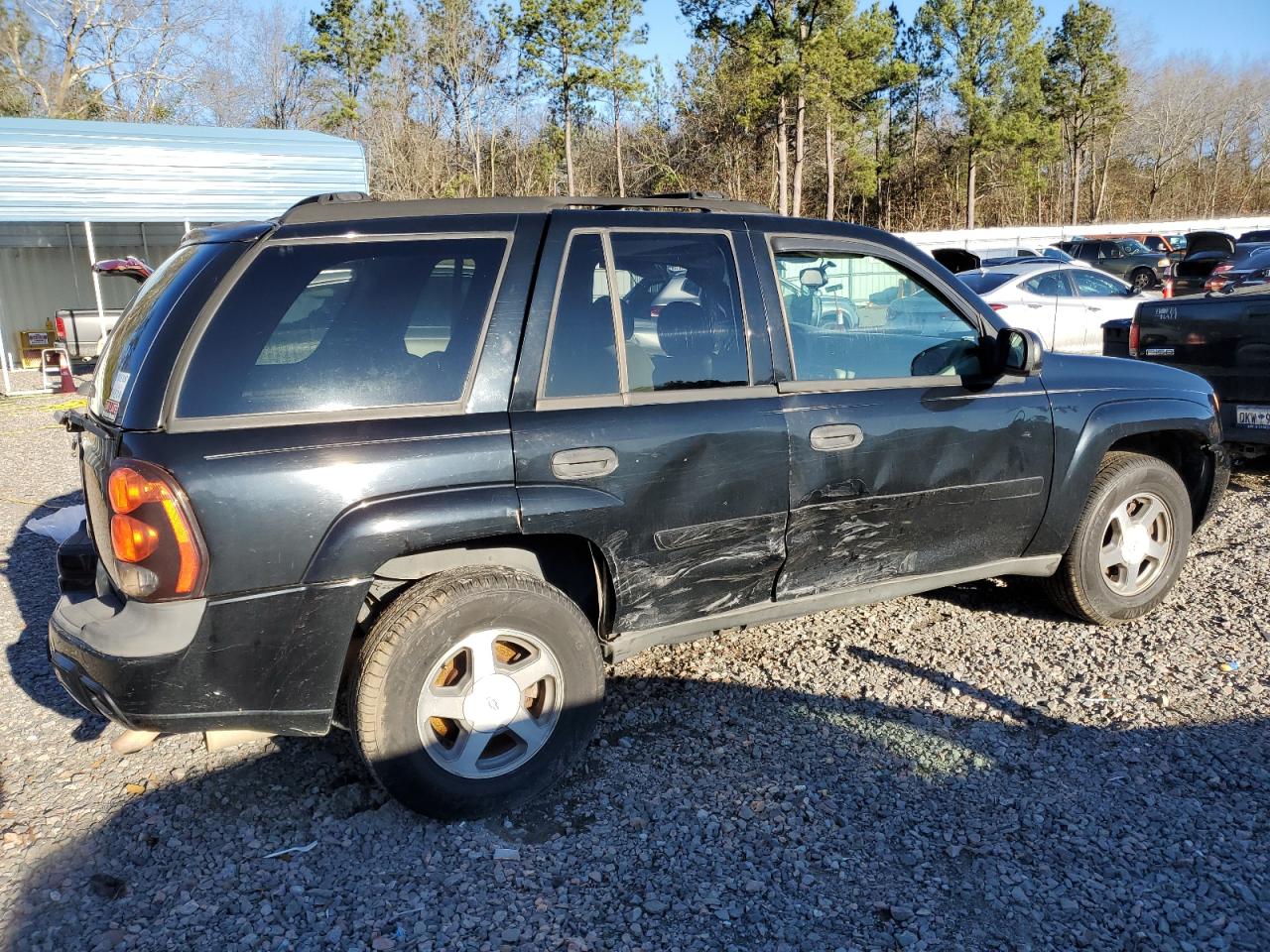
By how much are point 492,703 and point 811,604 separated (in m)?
1.30

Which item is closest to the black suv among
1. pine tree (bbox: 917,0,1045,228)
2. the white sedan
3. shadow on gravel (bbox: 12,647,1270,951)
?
shadow on gravel (bbox: 12,647,1270,951)

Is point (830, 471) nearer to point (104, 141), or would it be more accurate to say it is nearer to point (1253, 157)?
point (104, 141)

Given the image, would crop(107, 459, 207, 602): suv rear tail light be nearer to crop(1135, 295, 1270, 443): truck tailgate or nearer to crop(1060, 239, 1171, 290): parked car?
crop(1135, 295, 1270, 443): truck tailgate

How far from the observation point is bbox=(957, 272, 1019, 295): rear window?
14086 mm

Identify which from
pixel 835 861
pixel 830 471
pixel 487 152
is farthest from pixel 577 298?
pixel 487 152

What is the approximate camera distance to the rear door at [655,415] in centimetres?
301

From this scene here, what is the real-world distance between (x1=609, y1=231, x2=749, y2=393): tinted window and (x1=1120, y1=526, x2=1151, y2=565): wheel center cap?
2230mm

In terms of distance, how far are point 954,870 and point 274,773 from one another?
227cm

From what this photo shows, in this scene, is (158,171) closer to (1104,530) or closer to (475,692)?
(475,692)

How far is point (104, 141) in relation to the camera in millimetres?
13977

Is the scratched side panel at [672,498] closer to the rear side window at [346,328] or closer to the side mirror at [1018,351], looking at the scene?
the rear side window at [346,328]

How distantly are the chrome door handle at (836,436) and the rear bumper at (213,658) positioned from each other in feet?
5.43

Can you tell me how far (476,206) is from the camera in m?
3.14

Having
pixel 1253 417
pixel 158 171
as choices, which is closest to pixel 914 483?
pixel 1253 417
